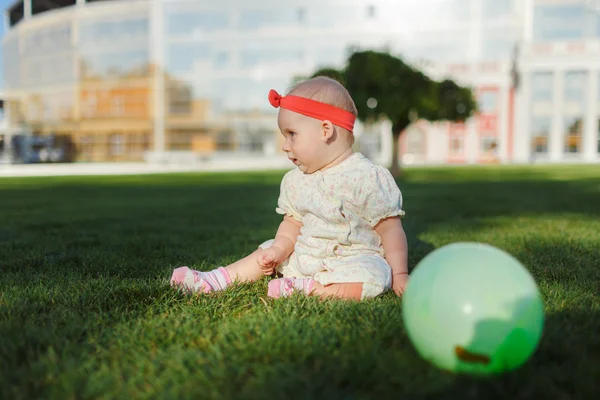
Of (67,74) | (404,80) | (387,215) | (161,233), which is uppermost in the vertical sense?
(67,74)

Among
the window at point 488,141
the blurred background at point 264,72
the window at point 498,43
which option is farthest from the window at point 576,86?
the window at point 488,141

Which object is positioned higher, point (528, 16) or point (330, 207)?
point (528, 16)

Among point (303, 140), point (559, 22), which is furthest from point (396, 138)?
point (559, 22)

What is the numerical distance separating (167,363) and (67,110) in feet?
160

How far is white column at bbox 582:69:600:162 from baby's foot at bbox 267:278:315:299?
125ft

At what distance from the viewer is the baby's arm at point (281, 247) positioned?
269cm

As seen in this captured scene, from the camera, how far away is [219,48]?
140 ft

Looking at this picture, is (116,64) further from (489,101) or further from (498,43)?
(498,43)

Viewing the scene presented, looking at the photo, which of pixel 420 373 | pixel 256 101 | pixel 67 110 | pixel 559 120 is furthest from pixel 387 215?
pixel 67 110

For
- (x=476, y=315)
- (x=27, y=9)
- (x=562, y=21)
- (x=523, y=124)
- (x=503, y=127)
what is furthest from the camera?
(x=27, y=9)

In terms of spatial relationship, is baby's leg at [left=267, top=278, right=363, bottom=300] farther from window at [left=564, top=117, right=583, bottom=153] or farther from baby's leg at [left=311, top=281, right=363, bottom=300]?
window at [left=564, top=117, right=583, bottom=153]

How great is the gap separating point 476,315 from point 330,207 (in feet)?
3.73

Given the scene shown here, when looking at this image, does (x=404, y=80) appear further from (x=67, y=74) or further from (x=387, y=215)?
(x=67, y=74)

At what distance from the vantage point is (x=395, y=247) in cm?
255
